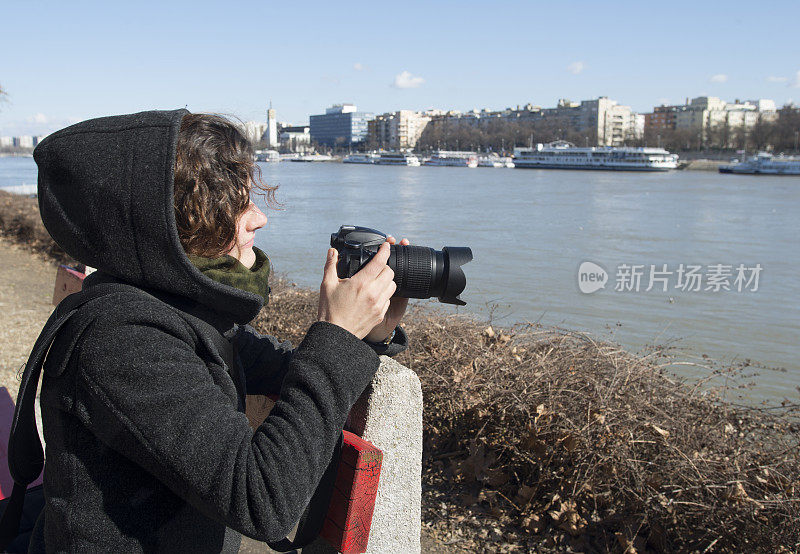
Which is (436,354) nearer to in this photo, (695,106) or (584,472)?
(584,472)

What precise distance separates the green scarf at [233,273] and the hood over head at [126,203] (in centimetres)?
4

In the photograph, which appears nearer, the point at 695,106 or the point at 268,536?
the point at 268,536

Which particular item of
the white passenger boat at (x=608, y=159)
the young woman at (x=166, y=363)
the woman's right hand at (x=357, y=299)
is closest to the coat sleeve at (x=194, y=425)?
the young woman at (x=166, y=363)

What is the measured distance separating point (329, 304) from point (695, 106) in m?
147

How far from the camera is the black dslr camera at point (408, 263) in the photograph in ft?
4.32

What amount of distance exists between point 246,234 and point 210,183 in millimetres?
121

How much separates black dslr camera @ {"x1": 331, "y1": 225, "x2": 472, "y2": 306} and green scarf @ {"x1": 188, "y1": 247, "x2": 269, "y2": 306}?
153 mm

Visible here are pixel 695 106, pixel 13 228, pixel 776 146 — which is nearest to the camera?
pixel 13 228

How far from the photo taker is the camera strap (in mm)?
1051

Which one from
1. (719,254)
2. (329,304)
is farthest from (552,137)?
(329,304)

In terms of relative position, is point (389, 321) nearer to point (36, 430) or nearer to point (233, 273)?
point (233, 273)

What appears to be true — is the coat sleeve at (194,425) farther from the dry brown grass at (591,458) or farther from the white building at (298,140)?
the white building at (298,140)

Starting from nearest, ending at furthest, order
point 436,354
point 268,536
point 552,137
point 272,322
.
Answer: point 268,536 → point 436,354 → point 272,322 → point 552,137

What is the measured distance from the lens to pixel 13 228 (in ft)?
33.6
